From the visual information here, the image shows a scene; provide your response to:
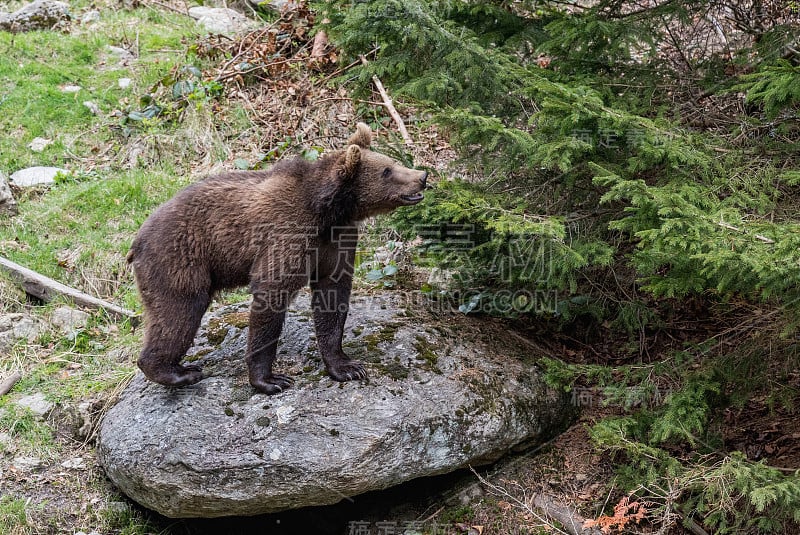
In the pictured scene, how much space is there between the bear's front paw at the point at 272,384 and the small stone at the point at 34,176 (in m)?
5.75

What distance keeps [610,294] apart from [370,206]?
2302mm

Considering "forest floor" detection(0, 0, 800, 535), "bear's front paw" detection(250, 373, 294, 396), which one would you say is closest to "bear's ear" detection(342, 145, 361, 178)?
"forest floor" detection(0, 0, 800, 535)

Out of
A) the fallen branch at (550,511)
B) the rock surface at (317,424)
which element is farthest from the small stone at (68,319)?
the fallen branch at (550,511)

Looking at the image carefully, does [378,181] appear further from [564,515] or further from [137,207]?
[137,207]

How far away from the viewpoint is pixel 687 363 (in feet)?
18.2

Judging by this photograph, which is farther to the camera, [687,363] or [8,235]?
[8,235]

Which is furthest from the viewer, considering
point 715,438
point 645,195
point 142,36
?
point 142,36

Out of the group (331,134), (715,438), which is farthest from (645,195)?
(331,134)

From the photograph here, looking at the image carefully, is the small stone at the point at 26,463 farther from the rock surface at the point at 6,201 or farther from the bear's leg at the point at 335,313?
the rock surface at the point at 6,201

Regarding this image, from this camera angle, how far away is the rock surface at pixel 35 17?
1275 cm

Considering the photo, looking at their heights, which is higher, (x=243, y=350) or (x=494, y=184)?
(x=494, y=184)

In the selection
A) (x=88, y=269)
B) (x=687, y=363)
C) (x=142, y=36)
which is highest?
(x=142, y=36)

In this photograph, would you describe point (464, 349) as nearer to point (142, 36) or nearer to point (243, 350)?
point (243, 350)

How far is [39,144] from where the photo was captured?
409 inches
